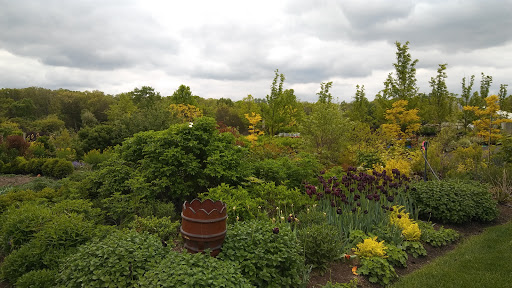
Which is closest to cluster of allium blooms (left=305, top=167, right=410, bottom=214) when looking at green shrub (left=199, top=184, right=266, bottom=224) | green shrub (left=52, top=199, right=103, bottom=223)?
green shrub (left=199, top=184, right=266, bottom=224)

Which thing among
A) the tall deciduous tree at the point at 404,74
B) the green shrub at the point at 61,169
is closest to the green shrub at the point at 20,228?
the green shrub at the point at 61,169

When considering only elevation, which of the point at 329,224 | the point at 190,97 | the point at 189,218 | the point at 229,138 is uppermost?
the point at 190,97

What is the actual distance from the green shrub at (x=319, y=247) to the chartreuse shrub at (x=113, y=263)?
1732mm

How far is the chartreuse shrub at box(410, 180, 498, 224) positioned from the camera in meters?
5.48

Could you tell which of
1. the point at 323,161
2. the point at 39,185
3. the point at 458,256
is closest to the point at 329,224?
the point at 458,256

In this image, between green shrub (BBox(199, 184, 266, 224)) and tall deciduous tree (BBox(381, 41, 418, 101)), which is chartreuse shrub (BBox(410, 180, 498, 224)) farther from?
tall deciduous tree (BBox(381, 41, 418, 101))

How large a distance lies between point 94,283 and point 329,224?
10.4 feet

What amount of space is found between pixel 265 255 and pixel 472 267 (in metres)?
2.94

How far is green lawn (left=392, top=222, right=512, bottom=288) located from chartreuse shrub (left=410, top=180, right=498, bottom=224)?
62cm

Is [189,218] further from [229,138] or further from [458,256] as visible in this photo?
[458,256]

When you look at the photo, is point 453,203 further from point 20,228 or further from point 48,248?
point 20,228

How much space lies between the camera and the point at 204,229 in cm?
296

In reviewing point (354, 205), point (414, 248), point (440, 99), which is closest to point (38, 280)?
point (354, 205)

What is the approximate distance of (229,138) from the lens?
6.01m
